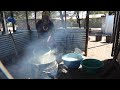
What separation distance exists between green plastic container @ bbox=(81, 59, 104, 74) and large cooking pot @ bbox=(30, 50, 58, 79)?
203 centimetres

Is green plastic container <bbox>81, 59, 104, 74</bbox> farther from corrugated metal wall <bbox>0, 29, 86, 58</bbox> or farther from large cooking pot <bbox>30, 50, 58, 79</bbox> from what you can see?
corrugated metal wall <bbox>0, 29, 86, 58</bbox>

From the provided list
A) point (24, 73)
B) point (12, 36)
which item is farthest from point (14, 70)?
point (12, 36)

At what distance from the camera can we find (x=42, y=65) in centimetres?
506

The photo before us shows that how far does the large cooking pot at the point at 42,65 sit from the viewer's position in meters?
5.11

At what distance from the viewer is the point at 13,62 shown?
8.48m

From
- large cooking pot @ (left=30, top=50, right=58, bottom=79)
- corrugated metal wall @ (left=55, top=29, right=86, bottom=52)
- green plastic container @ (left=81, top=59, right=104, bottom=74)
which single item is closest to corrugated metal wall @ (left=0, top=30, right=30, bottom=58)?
corrugated metal wall @ (left=55, top=29, right=86, bottom=52)

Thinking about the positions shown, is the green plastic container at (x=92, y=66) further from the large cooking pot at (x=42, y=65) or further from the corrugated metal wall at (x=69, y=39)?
the corrugated metal wall at (x=69, y=39)

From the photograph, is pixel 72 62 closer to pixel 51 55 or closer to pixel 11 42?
pixel 51 55

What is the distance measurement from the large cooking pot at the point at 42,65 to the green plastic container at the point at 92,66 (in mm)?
2028

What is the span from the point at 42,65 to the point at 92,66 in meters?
3.13
